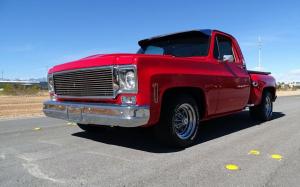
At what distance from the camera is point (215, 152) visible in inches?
194

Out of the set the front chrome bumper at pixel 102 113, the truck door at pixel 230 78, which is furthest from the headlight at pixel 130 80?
the truck door at pixel 230 78

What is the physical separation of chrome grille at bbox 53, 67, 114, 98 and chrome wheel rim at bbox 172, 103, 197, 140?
44.0 inches

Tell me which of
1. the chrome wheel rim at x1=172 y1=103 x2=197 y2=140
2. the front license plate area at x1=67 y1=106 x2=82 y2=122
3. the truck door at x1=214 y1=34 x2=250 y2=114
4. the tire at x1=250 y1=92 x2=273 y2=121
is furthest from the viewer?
the tire at x1=250 y1=92 x2=273 y2=121

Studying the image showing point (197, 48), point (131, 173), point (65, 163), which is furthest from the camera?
point (197, 48)

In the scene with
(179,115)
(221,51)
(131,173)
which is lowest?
(131,173)

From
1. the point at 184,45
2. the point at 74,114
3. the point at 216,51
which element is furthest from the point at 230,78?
the point at 74,114

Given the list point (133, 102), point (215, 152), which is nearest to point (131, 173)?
point (133, 102)

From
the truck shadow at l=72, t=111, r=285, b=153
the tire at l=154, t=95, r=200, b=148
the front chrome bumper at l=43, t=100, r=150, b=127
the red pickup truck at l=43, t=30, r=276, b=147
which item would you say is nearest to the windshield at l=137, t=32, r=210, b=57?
the red pickup truck at l=43, t=30, r=276, b=147

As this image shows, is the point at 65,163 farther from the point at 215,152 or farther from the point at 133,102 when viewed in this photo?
the point at 215,152

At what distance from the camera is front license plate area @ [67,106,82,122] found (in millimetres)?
5033

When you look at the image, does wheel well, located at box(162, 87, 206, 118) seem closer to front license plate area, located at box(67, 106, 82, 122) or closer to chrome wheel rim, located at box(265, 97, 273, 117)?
front license plate area, located at box(67, 106, 82, 122)

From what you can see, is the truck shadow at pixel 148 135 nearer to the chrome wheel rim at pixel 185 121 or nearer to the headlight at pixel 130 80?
the chrome wheel rim at pixel 185 121

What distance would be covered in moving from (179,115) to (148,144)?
69 cm

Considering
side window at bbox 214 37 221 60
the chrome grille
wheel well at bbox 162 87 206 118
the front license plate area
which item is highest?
side window at bbox 214 37 221 60
